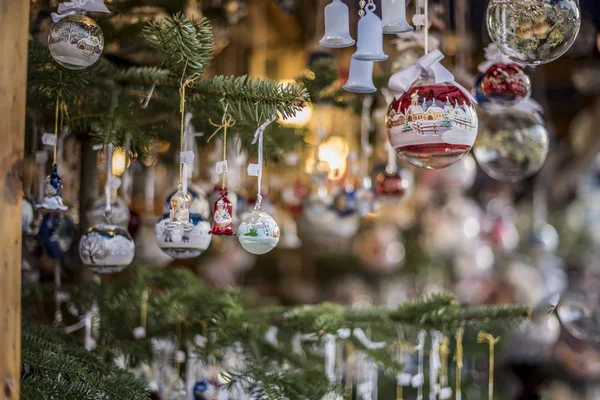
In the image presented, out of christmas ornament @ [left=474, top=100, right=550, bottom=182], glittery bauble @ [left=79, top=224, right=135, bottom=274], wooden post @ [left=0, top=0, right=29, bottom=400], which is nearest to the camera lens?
wooden post @ [left=0, top=0, right=29, bottom=400]

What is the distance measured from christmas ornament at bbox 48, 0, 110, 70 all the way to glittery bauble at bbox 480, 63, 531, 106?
0.89m

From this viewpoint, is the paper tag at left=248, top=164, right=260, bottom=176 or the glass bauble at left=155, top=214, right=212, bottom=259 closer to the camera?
the paper tag at left=248, top=164, right=260, bottom=176

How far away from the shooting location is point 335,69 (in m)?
1.97

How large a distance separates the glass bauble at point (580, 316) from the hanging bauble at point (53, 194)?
1.28 m

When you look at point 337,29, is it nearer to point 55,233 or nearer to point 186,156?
point 186,156

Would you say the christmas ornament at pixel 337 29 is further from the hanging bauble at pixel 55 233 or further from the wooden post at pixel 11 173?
the hanging bauble at pixel 55 233

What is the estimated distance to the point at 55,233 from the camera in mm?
1831

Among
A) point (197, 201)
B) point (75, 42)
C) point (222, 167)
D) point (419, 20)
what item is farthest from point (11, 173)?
point (419, 20)

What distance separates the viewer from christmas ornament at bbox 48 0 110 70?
1.44m

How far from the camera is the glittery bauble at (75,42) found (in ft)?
4.73

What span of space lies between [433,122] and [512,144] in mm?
698

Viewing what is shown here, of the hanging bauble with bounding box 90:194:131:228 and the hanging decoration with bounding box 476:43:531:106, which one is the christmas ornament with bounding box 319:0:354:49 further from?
the hanging bauble with bounding box 90:194:131:228

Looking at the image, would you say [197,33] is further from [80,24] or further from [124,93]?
[124,93]

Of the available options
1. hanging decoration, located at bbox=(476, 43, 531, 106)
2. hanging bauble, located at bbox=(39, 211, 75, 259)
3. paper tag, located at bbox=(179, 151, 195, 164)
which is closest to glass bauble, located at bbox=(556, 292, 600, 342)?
hanging decoration, located at bbox=(476, 43, 531, 106)
